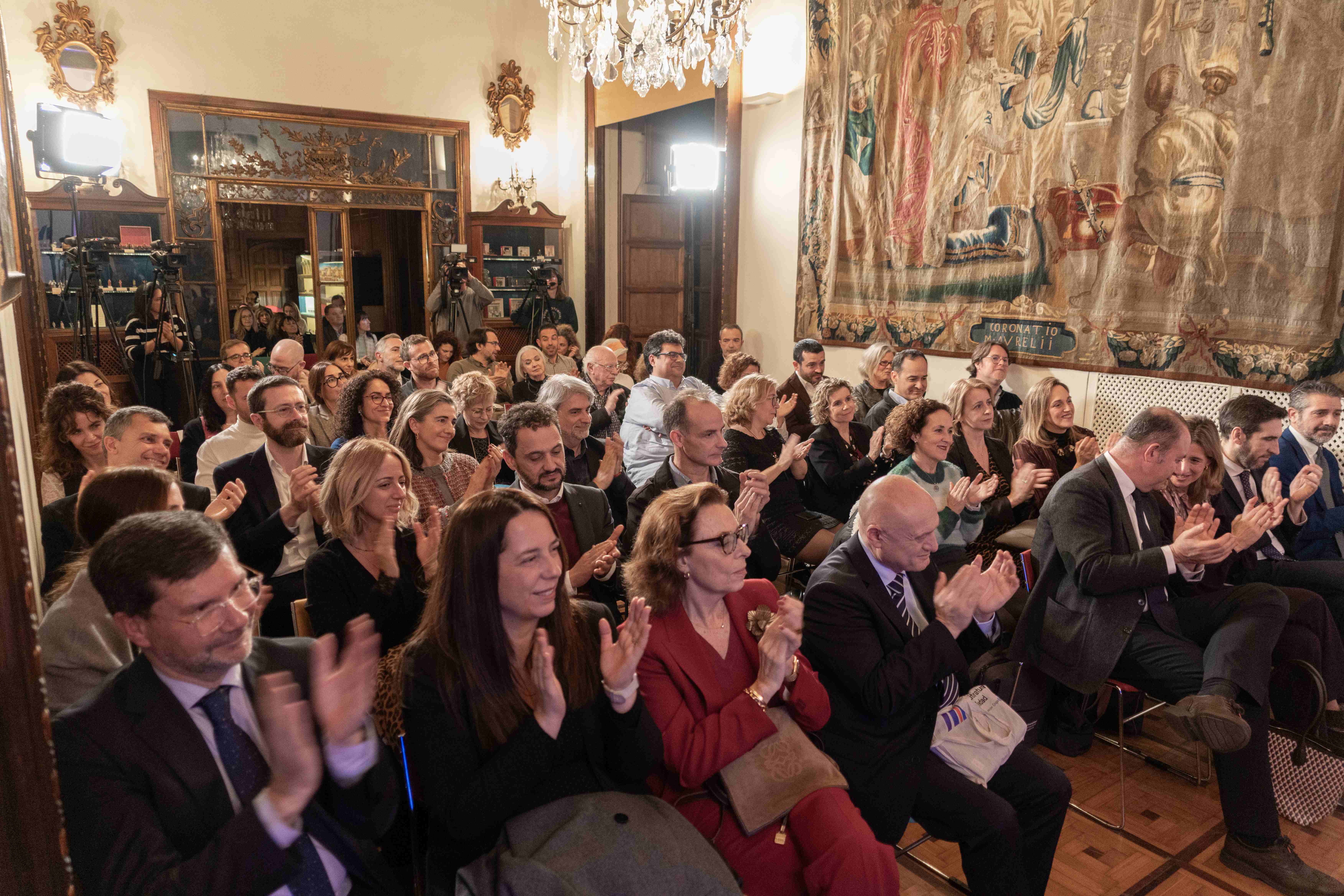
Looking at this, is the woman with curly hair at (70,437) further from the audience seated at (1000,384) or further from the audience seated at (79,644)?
the audience seated at (1000,384)

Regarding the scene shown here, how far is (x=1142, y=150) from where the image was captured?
194 inches

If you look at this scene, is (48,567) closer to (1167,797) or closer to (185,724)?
(185,724)

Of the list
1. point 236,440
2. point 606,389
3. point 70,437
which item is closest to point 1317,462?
point 606,389

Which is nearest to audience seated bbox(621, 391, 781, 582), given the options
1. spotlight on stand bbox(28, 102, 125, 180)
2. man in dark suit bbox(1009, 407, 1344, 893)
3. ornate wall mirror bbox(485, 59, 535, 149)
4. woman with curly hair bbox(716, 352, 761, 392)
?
man in dark suit bbox(1009, 407, 1344, 893)

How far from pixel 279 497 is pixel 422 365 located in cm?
218

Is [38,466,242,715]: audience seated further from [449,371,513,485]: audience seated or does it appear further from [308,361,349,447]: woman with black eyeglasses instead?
[308,361,349,447]: woman with black eyeglasses

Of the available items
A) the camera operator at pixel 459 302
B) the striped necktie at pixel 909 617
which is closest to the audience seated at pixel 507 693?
the striped necktie at pixel 909 617

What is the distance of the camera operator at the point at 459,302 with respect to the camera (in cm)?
899

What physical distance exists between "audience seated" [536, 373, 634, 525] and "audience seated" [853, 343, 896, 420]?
224 cm

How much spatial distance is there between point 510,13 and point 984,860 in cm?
999

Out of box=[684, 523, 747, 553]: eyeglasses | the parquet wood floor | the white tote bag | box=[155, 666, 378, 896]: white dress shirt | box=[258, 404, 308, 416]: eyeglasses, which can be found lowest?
the parquet wood floor

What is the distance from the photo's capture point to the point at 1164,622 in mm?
3070

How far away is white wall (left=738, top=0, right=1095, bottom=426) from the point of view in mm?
7266

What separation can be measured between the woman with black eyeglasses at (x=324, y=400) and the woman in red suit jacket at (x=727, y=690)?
3.04 meters
